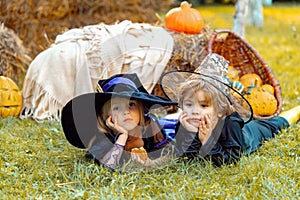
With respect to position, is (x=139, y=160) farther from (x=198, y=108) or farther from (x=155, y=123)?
(x=198, y=108)

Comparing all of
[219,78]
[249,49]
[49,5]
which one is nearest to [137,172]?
[219,78]

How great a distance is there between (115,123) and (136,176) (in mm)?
395

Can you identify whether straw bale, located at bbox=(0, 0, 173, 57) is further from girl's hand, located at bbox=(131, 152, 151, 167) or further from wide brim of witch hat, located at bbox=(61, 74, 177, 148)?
girl's hand, located at bbox=(131, 152, 151, 167)

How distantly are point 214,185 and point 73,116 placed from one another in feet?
3.38

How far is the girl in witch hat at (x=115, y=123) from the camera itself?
3305 millimetres

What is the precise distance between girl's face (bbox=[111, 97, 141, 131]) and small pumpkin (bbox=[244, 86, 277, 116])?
1702 millimetres

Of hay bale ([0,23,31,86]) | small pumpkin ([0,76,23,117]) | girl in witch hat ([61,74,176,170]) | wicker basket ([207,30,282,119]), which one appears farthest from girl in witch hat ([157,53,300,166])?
hay bale ([0,23,31,86])

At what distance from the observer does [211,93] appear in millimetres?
3318

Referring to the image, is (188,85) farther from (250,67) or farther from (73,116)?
(250,67)

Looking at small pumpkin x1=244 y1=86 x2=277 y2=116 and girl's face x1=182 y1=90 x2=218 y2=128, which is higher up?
girl's face x1=182 y1=90 x2=218 y2=128

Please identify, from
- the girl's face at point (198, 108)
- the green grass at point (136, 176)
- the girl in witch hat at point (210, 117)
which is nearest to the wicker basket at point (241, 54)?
the green grass at point (136, 176)

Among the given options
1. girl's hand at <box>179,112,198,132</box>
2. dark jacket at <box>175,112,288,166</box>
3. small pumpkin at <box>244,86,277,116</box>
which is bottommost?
small pumpkin at <box>244,86,277,116</box>

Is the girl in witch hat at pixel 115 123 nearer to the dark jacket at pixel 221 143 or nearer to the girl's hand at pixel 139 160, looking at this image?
the girl's hand at pixel 139 160

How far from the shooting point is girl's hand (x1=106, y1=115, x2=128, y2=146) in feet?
10.8
